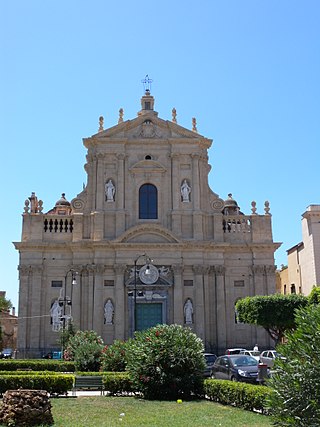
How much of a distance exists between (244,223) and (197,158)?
252 inches

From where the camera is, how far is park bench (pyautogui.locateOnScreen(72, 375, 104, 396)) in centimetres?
2216

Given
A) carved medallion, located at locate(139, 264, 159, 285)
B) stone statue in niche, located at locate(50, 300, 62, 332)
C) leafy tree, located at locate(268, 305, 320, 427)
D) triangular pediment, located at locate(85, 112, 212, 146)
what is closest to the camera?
leafy tree, located at locate(268, 305, 320, 427)

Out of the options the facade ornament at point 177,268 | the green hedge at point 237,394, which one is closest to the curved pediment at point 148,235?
the facade ornament at point 177,268

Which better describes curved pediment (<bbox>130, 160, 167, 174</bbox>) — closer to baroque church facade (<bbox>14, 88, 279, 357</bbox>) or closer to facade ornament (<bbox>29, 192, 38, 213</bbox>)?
baroque church facade (<bbox>14, 88, 279, 357</bbox>)

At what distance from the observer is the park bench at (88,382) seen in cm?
2216

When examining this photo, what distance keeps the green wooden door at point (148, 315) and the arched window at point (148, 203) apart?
22.8ft

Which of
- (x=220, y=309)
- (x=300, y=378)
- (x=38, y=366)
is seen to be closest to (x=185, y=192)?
(x=220, y=309)

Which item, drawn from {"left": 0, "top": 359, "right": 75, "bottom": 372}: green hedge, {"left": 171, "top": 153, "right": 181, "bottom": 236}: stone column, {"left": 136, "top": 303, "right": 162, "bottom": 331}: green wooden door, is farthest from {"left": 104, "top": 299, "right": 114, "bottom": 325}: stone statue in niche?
{"left": 0, "top": 359, "right": 75, "bottom": 372}: green hedge

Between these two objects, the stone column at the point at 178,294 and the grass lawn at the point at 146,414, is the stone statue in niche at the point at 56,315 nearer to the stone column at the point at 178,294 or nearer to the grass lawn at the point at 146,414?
the stone column at the point at 178,294

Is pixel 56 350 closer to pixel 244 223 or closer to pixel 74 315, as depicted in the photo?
pixel 74 315

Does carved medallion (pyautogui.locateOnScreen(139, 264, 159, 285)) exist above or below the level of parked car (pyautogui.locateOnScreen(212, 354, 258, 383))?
above

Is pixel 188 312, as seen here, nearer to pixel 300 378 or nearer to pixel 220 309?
pixel 220 309

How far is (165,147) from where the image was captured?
4338 centimetres

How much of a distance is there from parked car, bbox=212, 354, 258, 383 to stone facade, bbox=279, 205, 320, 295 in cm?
2521
